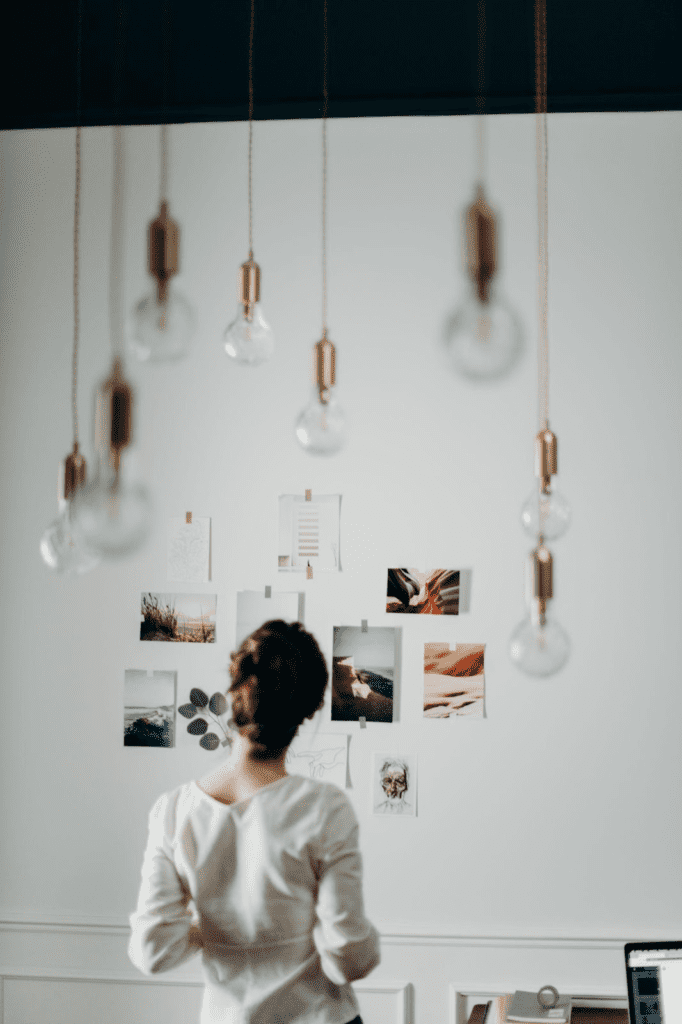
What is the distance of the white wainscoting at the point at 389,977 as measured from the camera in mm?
2670

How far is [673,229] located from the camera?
110 inches

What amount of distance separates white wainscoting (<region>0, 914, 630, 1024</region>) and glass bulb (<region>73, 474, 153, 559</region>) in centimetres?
228

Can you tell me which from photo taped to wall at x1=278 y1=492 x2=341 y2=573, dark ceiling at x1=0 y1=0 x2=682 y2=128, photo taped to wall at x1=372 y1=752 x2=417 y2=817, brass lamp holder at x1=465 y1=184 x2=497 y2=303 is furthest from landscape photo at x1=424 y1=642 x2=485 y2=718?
brass lamp holder at x1=465 y1=184 x2=497 y2=303

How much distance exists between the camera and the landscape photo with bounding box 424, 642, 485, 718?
9.02 feet

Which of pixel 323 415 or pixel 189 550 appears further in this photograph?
pixel 189 550

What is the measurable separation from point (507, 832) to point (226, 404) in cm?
164

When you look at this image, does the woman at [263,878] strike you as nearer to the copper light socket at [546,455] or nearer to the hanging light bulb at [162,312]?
the copper light socket at [546,455]

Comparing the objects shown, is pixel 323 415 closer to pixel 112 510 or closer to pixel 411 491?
pixel 112 510

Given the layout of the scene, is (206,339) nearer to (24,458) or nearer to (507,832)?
(24,458)

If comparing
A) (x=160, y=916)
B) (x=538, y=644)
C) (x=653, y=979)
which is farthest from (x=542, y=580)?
(x=653, y=979)

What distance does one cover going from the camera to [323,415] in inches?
48.9

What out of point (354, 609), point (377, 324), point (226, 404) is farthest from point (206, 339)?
point (354, 609)

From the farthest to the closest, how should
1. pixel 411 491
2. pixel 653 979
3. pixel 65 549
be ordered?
pixel 411 491 → pixel 653 979 → pixel 65 549

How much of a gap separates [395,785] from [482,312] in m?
2.14
